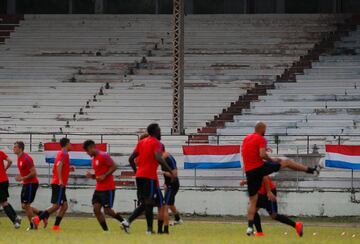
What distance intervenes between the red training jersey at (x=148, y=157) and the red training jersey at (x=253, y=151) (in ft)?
4.98

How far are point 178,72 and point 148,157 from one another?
13879mm

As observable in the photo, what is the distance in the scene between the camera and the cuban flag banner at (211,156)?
1226 inches

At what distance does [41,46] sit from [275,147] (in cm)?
1427

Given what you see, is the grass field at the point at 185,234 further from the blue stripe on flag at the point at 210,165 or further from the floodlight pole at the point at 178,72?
the floodlight pole at the point at 178,72

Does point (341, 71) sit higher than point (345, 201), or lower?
higher

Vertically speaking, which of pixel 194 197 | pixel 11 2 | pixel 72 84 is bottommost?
pixel 194 197

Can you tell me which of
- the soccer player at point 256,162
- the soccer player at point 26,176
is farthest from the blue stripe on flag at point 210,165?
the soccer player at point 256,162

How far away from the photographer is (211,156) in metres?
31.4

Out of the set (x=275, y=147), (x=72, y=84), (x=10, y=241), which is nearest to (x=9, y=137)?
(x=72, y=84)

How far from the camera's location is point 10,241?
1897 centimetres

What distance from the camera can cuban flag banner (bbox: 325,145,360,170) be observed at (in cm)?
3000

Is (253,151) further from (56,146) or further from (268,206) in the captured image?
(56,146)

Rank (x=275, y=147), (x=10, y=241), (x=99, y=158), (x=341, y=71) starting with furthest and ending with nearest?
(x=341, y=71), (x=275, y=147), (x=99, y=158), (x=10, y=241)

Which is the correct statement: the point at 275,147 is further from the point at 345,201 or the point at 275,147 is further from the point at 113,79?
the point at 113,79
